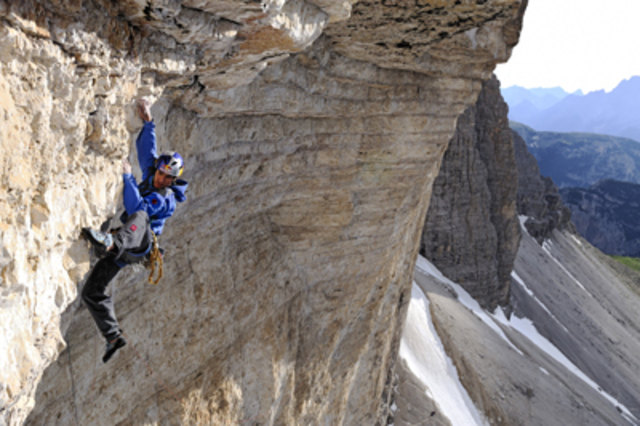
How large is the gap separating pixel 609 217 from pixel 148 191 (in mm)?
125248

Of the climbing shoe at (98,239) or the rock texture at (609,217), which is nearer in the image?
the climbing shoe at (98,239)

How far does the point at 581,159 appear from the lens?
168 meters

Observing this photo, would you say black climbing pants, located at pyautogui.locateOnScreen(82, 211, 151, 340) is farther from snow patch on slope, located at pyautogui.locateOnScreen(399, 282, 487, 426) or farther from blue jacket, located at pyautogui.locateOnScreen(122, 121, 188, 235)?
snow patch on slope, located at pyautogui.locateOnScreen(399, 282, 487, 426)

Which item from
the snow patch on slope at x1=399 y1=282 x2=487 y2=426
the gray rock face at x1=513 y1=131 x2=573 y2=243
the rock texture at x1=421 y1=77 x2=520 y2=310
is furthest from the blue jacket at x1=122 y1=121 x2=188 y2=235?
the gray rock face at x1=513 y1=131 x2=573 y2=243

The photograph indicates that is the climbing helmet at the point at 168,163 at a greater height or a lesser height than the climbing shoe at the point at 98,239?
greater

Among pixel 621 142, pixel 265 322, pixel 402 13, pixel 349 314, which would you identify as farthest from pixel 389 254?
pixel 621 142

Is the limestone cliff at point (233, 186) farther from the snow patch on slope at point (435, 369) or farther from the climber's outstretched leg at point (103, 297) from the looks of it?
the snow patch on slope at point (435, 369)

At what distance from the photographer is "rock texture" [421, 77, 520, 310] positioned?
34812 millimetres

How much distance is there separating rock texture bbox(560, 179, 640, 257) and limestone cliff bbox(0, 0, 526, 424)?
113 m

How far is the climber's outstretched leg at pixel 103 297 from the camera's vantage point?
4.25 metres

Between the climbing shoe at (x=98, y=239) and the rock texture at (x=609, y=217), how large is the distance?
120m

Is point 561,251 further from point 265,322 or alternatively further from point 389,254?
point 265,322

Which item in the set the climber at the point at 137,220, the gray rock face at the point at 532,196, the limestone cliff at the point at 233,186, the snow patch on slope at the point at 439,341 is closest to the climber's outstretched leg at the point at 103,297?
the climber at the point at 137,220

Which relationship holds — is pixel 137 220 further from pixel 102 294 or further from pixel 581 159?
pixel 581 159
